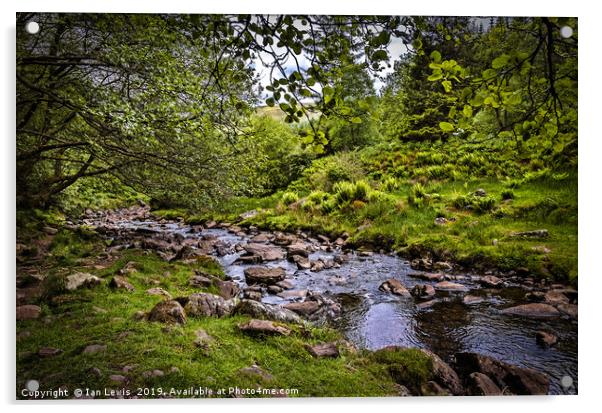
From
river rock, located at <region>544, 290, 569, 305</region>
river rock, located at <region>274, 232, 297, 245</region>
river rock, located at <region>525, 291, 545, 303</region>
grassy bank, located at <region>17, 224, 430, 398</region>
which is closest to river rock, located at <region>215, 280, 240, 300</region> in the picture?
grassy bank, located at <region>17, 224, 430, 398</region>

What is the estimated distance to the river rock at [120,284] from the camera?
3.69 metres

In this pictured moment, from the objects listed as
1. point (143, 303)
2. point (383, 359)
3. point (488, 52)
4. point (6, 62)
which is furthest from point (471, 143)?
point (6, 62)

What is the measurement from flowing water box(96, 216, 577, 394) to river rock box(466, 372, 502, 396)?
22 cm

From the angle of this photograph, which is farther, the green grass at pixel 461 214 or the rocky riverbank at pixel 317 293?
the green grass at pixel 461 214

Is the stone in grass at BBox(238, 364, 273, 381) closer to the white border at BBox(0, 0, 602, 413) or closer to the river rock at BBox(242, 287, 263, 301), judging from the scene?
the white border at BBox(0, 0, 602, 413)

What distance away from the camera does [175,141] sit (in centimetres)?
377

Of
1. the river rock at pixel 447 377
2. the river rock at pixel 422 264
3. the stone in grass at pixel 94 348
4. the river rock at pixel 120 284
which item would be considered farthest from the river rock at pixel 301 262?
the stone in grass at pixel 94 348

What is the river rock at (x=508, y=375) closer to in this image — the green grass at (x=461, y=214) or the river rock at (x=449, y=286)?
the river rock at (x=449, y=286)

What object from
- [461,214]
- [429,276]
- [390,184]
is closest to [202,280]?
[390,184]

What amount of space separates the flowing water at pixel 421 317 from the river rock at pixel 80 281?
2.04 feet

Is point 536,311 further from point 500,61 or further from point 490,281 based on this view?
point 500,61

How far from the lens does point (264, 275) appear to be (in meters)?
4.16

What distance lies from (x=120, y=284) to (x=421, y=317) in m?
2.88

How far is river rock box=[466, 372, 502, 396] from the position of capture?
3334mm
